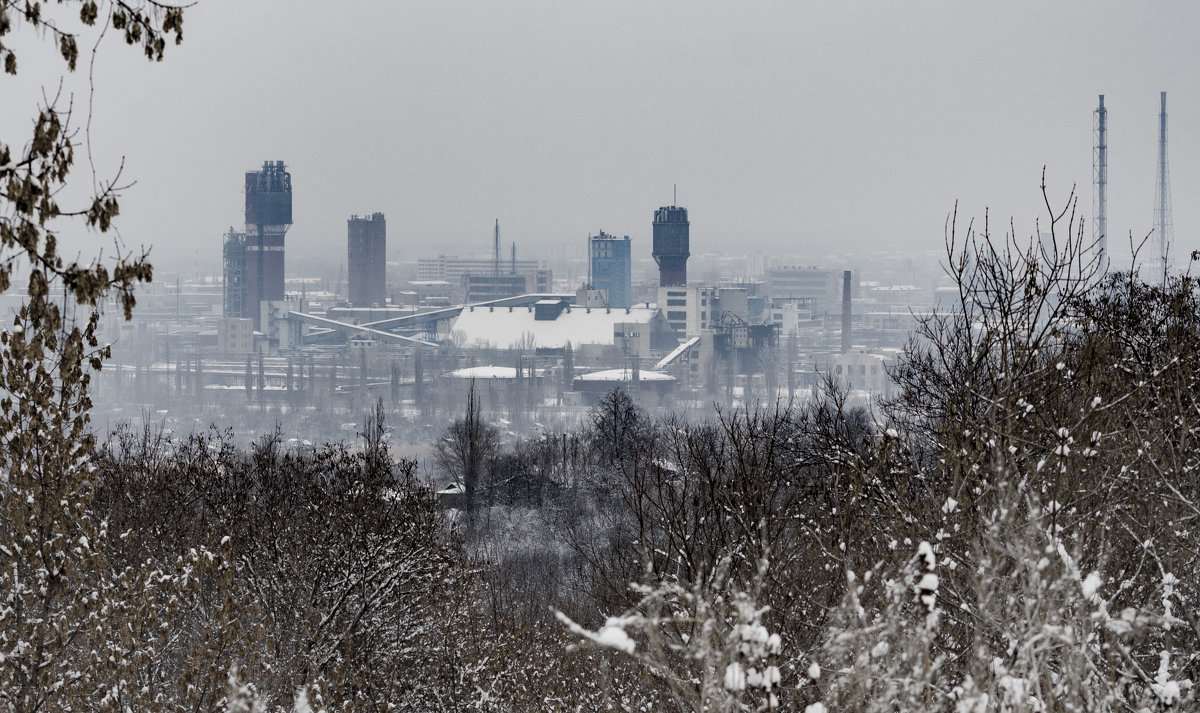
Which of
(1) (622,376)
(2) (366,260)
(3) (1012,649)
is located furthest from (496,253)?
(3) (1012,649)

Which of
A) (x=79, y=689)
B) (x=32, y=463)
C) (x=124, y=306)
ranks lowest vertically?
(x=79, y=689)

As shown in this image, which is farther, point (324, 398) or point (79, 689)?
point (324, 398)

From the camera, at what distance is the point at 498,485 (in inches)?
1442

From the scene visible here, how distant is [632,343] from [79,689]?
126964 mm

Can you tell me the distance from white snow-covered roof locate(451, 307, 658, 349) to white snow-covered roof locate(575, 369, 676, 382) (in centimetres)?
908

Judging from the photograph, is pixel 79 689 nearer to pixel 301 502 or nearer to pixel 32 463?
pixel 32 463

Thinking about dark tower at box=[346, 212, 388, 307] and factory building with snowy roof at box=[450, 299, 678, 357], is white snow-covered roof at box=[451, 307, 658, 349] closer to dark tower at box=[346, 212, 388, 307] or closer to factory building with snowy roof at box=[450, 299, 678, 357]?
factory building with snowy roof at box=[450, 299, 678, 357]

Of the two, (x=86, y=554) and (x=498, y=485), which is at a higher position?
(x=86, y=554)

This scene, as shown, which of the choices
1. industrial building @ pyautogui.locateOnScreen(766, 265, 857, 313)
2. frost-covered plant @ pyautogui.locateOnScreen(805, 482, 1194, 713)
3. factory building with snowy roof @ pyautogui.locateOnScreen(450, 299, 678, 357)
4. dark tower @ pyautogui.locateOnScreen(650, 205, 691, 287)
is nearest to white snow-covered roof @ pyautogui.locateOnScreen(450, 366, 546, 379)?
factory building with snowy roof @ pyautogui.locateOnScreen(450, 299, 678, 357)

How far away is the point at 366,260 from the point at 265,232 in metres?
16.3

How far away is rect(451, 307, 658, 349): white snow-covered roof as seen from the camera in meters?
132

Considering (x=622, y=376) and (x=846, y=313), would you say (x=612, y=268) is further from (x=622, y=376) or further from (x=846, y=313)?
(x=622, y=376)

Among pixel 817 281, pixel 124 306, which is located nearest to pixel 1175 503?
pixel 124 306

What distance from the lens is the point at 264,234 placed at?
521 ft
